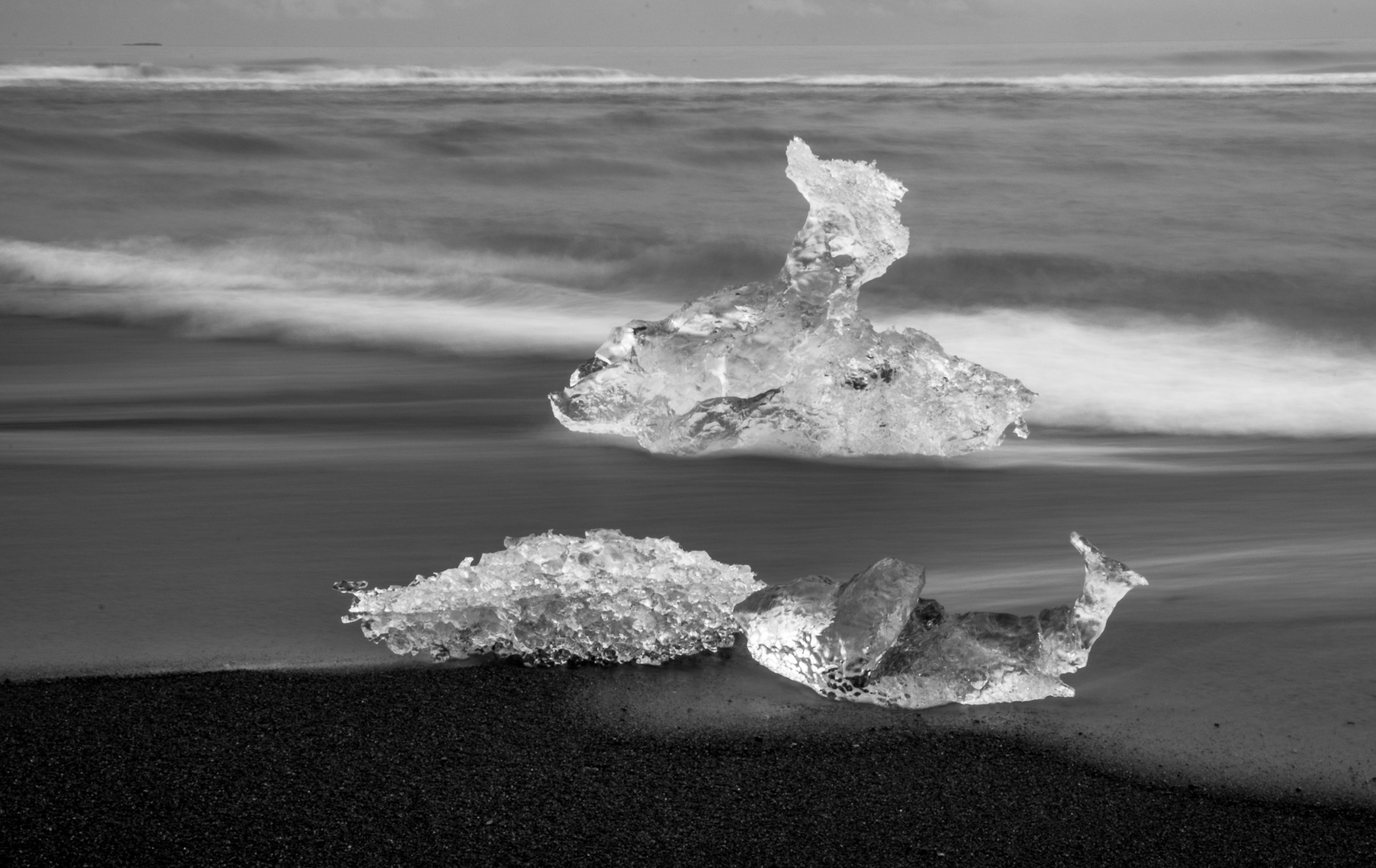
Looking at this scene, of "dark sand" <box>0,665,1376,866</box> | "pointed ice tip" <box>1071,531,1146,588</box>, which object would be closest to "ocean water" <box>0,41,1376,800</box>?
"dark sand" <box>0,665,1376,866</box>

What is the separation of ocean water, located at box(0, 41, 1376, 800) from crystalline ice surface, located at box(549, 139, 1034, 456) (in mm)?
124

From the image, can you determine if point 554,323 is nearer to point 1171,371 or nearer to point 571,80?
point 1171,371

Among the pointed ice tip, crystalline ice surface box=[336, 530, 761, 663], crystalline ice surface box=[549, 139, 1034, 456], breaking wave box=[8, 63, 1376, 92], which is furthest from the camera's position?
breaking wave box=[8, 63, 1376, 92]

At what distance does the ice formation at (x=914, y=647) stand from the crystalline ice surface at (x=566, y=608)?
0.21m

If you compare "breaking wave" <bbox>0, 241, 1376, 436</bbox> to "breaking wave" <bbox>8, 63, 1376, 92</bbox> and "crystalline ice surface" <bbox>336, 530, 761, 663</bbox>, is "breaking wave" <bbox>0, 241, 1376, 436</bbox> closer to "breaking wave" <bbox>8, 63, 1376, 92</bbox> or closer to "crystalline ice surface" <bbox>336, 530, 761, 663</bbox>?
"crystalline ice surface" <bbox>336, 530, 761, 663</bbox>

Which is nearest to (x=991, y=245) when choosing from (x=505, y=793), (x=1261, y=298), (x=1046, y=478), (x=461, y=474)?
(x=1261, y=298)

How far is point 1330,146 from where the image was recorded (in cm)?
1348

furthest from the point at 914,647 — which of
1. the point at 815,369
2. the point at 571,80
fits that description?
the point at 571,80

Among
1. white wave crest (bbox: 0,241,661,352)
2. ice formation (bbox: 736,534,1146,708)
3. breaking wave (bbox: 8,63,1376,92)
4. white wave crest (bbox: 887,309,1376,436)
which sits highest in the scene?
breaking wave (bbox: 8,63,1376,92)

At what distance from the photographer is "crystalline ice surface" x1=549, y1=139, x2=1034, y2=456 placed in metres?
3.94

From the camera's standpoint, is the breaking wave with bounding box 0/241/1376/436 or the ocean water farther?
the breaking wave with bounding box 0/241/1376/436

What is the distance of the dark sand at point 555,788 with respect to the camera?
6.24 feet

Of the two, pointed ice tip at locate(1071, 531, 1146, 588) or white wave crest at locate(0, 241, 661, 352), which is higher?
white wave crest at locate(0, 241, 661, 352)

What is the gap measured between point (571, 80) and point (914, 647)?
78.2 ft
